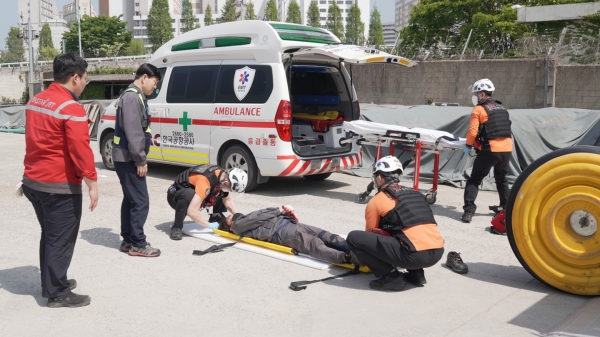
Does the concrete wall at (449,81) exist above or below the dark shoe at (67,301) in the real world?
above

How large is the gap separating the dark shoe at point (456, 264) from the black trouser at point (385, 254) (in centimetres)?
69

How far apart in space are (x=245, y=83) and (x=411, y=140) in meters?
2.72

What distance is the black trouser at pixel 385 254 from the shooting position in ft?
17.9

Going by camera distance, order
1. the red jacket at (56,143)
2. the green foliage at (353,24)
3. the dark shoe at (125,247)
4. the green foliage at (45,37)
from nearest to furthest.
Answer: the red jacket at (56,143), the dark shoe at (125,247), the green foliage at (353,24), the green foliage at (45,37)

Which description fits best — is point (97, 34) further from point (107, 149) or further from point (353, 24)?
point (107, 149)

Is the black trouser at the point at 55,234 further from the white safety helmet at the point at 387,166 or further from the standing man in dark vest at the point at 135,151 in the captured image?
the white safety helmet at the point at 387,166

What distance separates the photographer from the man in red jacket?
4902 millimetres

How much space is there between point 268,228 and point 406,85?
61.6ft

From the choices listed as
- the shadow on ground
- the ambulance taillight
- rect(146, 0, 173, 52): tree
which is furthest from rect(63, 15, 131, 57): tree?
the shadow on ground

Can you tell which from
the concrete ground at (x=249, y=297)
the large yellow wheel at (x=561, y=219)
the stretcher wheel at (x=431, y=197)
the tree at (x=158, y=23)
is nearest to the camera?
the concrete ground at (x=249, y=297)

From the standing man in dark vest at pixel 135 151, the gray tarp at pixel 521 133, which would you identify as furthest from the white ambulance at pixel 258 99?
the standing man in dark vest at pixel 135 151

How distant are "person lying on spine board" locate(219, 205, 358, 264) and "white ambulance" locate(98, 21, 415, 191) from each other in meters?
2.59

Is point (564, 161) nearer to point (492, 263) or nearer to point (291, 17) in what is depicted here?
point (492, 263)

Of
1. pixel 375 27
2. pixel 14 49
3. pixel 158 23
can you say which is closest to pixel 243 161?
pixel 158 23
